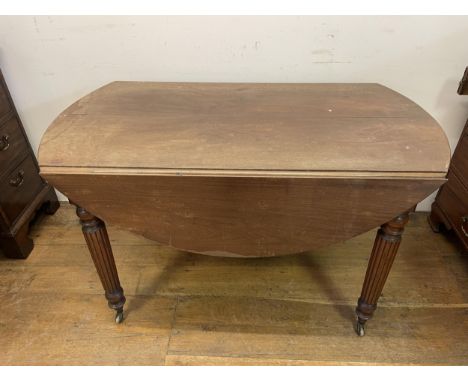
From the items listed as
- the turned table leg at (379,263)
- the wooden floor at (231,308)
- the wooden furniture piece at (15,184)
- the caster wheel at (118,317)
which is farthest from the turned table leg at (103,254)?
the turned table leg at (379,263)

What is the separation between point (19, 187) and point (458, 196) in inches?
71.0

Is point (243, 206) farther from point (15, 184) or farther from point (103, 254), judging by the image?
point (15, 184)

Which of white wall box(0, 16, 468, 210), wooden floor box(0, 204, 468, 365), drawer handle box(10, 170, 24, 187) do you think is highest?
white wall box(0, 16, 468, 210)

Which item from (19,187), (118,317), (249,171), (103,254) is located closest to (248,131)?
(249,171)

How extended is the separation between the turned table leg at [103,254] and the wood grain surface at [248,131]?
0.70 feet

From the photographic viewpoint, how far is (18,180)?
1493mm

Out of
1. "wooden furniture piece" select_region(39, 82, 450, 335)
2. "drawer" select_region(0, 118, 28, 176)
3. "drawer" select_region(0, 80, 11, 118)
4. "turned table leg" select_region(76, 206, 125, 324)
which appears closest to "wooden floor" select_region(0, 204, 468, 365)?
"turned table leg" select_region(76, 206, 125, 324)

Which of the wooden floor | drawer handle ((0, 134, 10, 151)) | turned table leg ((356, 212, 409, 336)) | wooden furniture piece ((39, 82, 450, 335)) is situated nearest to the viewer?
wooden furniture piece ((39, 82, 450, 335))

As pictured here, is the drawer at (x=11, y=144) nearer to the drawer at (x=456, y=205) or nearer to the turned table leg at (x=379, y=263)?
the turned table leg at (x=379, y=263)

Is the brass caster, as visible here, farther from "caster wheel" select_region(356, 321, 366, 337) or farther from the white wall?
the white wall

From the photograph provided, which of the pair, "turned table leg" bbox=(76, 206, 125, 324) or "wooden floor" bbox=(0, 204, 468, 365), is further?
"wooden floor" bbox=(0, 204, 468, 365)

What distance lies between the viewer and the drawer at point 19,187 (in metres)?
1.42

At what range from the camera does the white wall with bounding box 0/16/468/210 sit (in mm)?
1263
